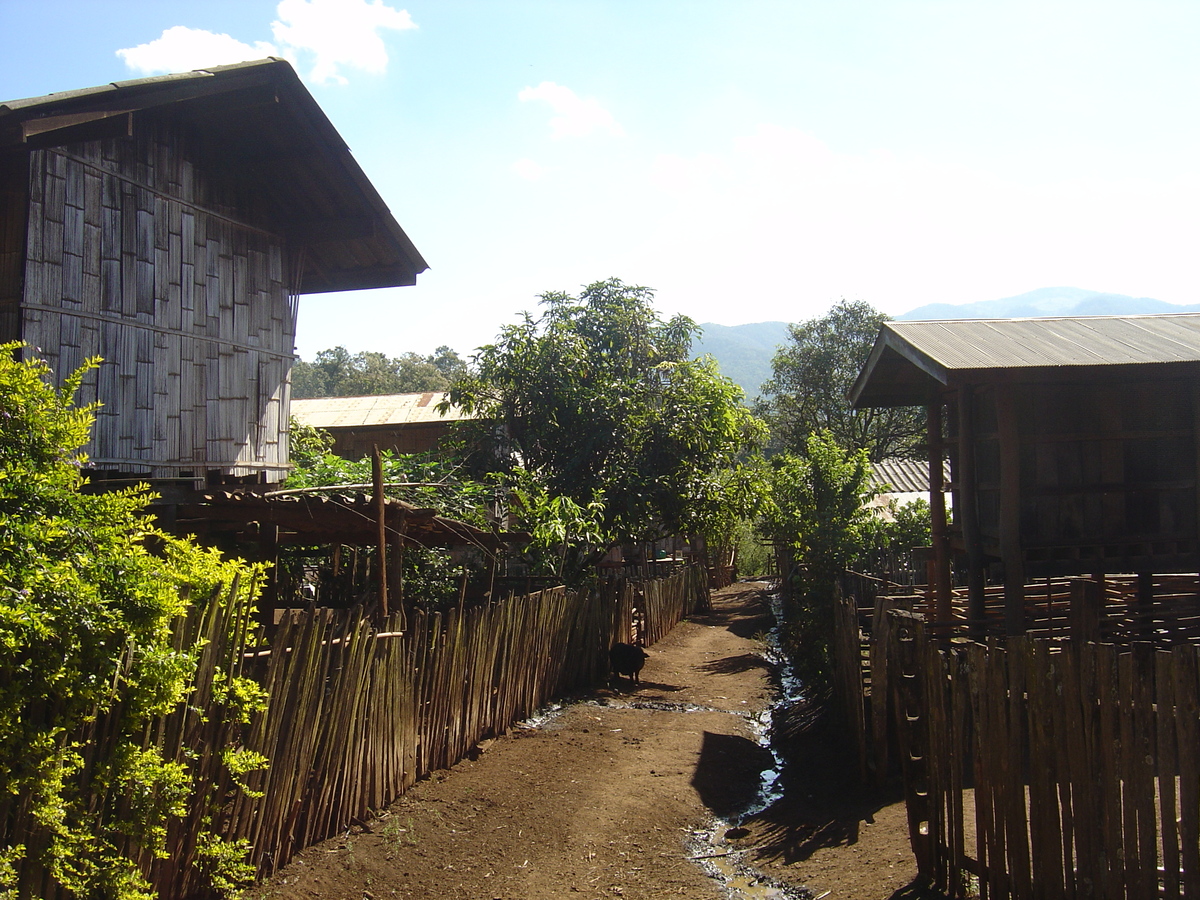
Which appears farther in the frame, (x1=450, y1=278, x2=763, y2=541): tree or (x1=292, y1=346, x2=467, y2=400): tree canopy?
(x1=292, y1=346, x2=467, y2=400): tree canopy

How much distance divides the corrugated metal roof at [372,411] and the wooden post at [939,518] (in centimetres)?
1445

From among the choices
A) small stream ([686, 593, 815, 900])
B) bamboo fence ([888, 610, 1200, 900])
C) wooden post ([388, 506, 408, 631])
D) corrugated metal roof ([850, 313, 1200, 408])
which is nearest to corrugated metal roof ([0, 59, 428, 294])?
wooden post ([388, 506, 408, 631])

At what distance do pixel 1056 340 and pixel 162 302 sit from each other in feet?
30.9

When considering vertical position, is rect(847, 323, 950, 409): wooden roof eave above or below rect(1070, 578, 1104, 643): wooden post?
above

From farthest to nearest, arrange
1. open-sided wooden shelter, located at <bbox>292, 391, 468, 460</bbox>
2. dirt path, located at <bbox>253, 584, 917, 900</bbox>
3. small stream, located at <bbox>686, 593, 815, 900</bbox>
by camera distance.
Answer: open-sided wooden shelter, located at <bbox>292, 391, 468, 460</bbox> → small stream, located at <bbox>686, 593, 815, 900</bbox> → dirt path, located at <bbox>253, 584, 917, 900</bbox>

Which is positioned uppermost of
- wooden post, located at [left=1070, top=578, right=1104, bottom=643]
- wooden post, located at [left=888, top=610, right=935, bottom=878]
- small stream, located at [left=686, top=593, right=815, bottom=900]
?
wooden post, located at [left=1070, top=578, right=1104, bottom=643]

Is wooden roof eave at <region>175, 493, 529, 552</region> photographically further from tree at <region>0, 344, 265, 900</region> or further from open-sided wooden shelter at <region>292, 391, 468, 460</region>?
open-sided wooden shelter at <region>292, 391, 468, 460</region>

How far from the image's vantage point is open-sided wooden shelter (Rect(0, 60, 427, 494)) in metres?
8.64

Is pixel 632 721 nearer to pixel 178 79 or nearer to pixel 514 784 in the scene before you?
pixel 514 784

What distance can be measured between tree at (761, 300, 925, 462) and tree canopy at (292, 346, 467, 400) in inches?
752

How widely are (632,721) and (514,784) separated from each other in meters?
3.08

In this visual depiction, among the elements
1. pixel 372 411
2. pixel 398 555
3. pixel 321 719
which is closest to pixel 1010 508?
pixel 398 555

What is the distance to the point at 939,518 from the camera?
1052cm

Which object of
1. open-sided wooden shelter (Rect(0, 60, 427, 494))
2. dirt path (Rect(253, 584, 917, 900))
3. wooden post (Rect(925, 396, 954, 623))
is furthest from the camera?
wooden post (Rect(925, 396, 954, 623))
